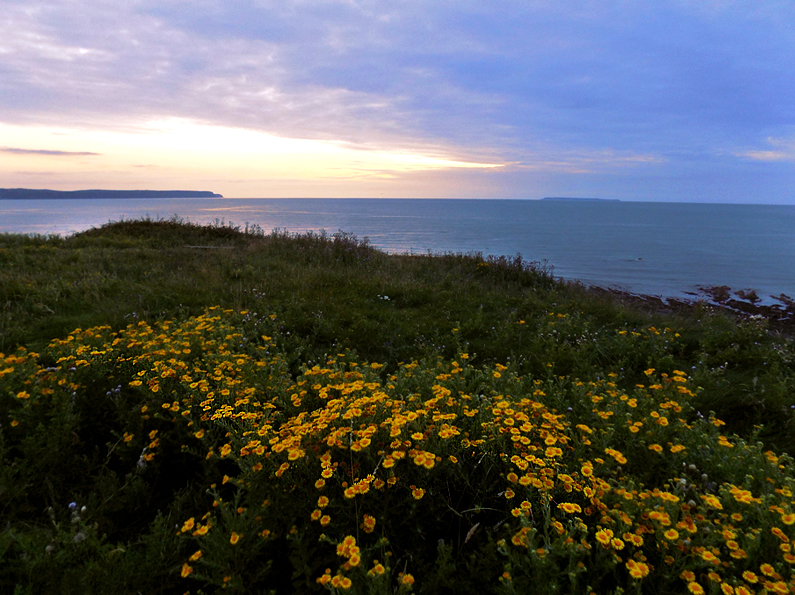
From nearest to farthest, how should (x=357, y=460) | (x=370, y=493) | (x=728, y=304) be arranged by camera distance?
(x=370, y=493) < (x=357, y=460) < (x=728, y=304)

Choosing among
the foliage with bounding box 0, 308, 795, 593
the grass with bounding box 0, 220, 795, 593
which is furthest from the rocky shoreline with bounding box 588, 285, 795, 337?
the foliage with bounding box 0, 308, 795, 593

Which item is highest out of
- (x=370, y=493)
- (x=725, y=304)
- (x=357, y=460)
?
(x=357, y=460)

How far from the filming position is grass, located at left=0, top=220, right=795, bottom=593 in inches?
83.0

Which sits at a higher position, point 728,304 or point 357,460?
point 357,460

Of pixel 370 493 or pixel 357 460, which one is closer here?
pixel 370 493

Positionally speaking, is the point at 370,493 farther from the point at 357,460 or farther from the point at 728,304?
the point at 728,304

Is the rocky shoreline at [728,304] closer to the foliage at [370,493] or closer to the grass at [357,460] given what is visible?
the grass at [357,460]

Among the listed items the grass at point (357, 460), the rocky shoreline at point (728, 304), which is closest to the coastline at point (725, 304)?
the rocky shoreline at point (728, 304)

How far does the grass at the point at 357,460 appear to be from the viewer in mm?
2109

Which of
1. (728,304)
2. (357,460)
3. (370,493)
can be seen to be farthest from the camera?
(728,304)

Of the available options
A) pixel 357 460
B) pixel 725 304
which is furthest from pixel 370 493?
pixel 725 304

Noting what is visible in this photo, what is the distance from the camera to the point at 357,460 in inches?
101

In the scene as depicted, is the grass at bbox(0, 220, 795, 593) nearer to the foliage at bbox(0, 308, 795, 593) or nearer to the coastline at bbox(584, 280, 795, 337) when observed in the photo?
the foliage at bbox(0, 308, 795, 593)

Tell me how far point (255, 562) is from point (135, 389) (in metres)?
2.66
